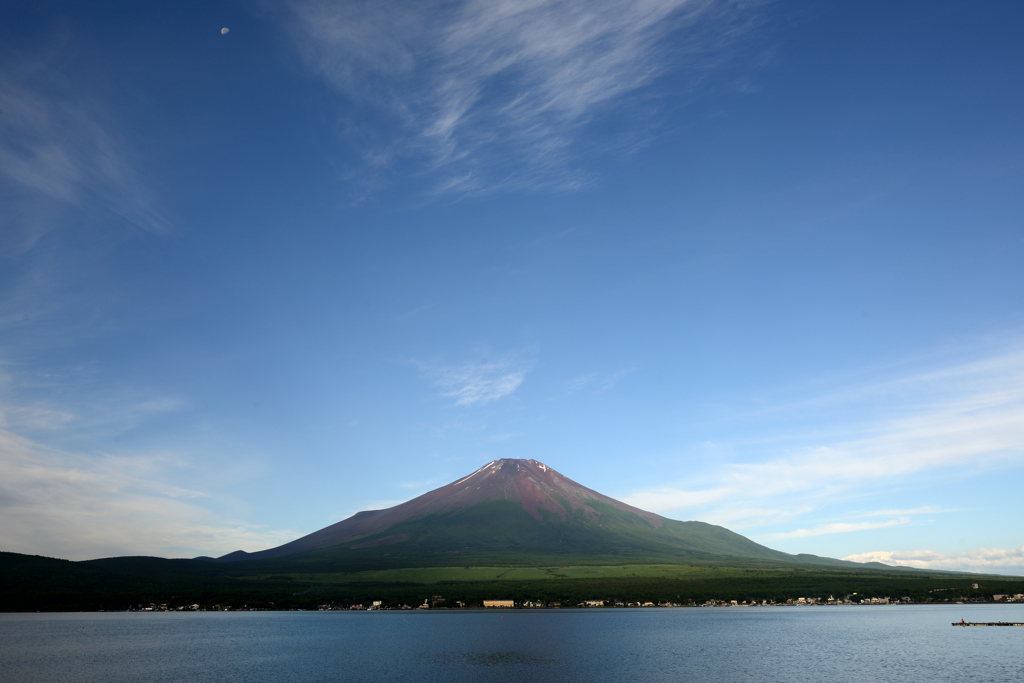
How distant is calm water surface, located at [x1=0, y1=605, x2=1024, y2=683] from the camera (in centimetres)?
7806

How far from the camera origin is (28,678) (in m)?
75.6

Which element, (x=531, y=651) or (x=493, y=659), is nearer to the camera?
(x=493, y=659)

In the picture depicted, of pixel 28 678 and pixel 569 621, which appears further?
pixel 569 621

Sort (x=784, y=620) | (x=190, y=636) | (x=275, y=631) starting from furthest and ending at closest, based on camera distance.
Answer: (x=784, y=620) < (x=275, y=631) < (x=190, y=636)

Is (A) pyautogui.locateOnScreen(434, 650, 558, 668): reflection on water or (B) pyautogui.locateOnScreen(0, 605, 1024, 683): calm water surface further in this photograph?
(A) pyautogui.locateOnScreen(434, 650, 558, 668): reflection on water

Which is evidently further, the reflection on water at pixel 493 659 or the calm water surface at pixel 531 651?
the reflection on water at pixel 493 659

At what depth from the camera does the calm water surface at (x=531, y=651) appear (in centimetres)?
7806

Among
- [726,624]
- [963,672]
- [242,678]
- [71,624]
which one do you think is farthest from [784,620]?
[71,624]

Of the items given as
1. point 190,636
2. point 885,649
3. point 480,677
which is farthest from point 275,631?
point 885,649

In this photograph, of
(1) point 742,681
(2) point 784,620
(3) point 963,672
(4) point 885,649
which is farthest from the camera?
(2) point 784,620

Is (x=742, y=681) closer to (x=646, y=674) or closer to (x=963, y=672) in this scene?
(x=646, y=674)

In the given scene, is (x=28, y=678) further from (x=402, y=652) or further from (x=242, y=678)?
(x=402, y=652)

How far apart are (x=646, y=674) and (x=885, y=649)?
48661 millimetres

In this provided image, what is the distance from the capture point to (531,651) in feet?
333
